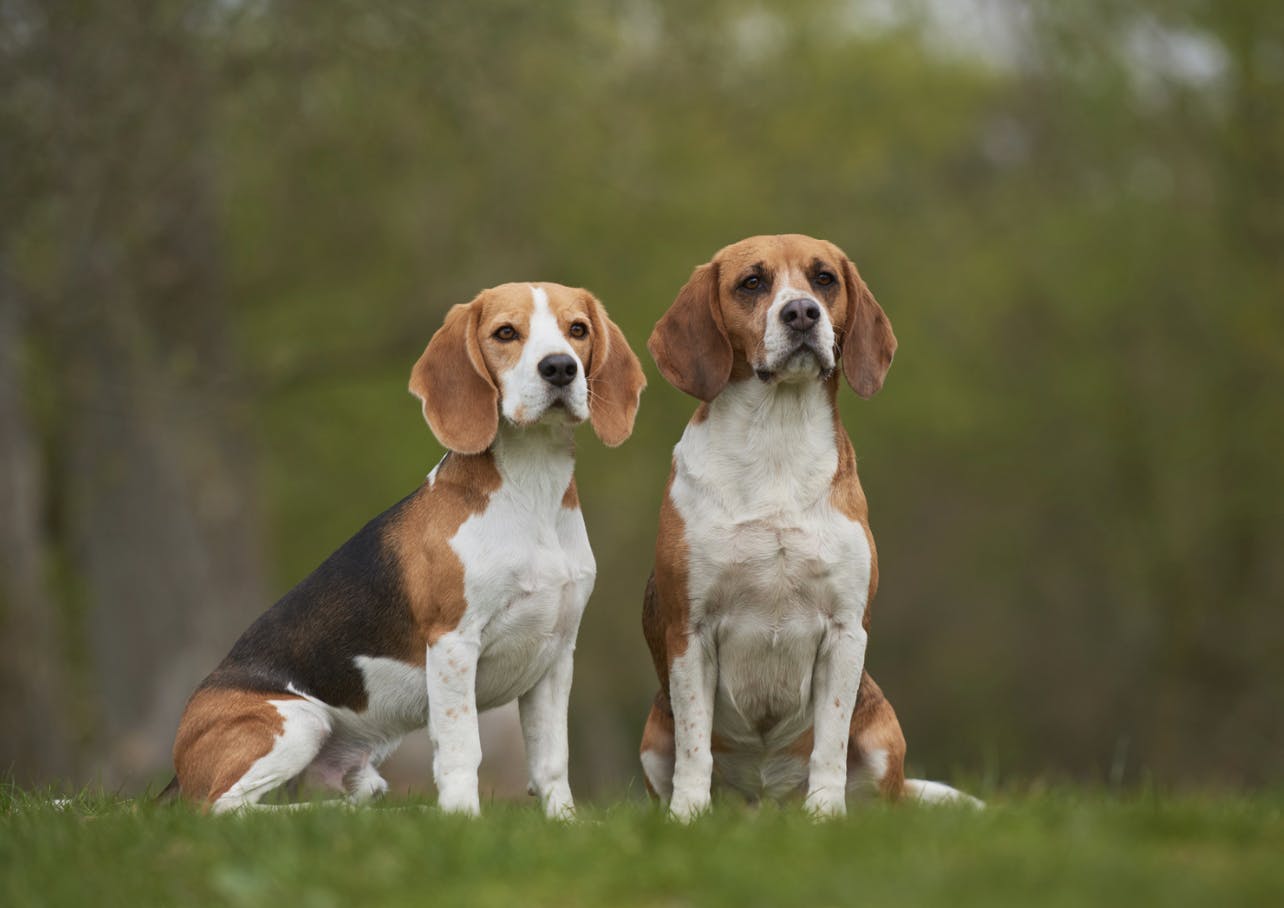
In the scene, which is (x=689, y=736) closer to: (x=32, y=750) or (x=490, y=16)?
(x=32, y=750)

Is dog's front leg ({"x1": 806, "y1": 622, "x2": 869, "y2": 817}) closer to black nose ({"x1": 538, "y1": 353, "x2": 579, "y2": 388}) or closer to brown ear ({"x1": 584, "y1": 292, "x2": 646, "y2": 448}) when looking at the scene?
brown ear ({"x1": 584, "y1": 292, "x2": 646, "y2": 448})

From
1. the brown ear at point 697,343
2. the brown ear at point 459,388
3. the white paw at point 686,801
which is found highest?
the brown ear at point 697,343

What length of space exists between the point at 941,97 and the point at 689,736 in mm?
20512

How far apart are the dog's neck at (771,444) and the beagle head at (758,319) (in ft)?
0.26

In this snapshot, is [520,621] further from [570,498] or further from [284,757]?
[284,757]

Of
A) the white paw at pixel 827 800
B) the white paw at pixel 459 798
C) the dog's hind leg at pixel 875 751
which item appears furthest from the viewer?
the dog's hind leg at pixel 875 751

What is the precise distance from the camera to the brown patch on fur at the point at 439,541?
6.42 metres

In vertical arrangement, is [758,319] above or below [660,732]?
above

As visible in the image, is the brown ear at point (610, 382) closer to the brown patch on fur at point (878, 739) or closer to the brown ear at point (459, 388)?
the brown ear at point (459, 388)

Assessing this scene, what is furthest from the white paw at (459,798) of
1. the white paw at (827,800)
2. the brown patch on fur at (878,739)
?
the brown patch on fur at (878,739)

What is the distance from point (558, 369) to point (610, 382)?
0.44m

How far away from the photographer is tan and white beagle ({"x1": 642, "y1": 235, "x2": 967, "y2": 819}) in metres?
6.57

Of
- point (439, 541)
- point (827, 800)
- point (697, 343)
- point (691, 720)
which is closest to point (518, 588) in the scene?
point (439, 541)

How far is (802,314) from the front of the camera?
6.49 m
